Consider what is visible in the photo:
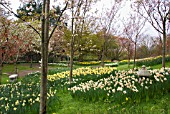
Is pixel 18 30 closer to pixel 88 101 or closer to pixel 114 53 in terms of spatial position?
pixel 88 101

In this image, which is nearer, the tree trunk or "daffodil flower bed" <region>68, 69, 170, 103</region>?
the tree trunk

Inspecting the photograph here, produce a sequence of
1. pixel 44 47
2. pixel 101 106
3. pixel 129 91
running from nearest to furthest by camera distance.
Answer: pixel 44 47 < pixel 129 91 < pixel 101 106

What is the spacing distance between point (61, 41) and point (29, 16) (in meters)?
27.6

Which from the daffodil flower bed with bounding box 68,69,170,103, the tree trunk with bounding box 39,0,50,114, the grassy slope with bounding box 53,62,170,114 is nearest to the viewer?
the tree trunk with bounding box 39,0,50,114

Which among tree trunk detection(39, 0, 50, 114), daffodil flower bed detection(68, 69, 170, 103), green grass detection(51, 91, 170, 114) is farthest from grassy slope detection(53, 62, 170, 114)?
tree trunk detection(39, 0, 50, 114)

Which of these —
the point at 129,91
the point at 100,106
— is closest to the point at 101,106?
the point at 100,106

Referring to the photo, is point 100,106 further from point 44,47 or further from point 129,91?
point 44,47

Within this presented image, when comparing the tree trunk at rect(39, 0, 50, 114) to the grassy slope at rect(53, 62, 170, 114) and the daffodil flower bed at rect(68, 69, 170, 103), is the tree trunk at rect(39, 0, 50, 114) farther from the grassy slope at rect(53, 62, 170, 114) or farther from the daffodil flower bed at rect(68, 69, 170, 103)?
the daffodil flower bed at rect(68, 69, 170, 103)

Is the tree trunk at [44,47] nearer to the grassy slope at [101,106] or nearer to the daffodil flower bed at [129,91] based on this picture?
the grassy slope at [101,106]


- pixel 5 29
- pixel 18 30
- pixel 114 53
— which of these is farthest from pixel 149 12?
pixel 114 53

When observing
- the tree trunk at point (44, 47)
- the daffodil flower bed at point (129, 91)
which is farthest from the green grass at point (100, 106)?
the tree trunk at point (44, 47)

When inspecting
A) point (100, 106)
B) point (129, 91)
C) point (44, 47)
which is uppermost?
point (44, 47)

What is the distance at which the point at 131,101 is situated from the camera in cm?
575

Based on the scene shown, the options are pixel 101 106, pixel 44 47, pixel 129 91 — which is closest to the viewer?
pixel 44 47
